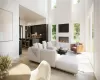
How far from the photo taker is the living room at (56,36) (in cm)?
324

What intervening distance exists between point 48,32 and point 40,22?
1503mm

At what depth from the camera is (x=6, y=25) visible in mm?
4551

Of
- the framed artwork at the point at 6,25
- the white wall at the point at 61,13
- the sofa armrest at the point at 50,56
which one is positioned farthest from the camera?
the white wall at the point at 61,13

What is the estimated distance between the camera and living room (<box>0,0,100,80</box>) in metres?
3.24

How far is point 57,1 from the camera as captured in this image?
29.5ft

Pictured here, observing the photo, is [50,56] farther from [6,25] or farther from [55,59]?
[6,25]

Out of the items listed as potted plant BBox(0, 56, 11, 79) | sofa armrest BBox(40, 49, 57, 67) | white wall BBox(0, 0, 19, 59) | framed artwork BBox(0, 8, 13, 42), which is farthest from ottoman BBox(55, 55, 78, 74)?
framed artwork BBox(0, 8, 13, 42)

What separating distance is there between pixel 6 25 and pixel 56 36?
5.41 metres

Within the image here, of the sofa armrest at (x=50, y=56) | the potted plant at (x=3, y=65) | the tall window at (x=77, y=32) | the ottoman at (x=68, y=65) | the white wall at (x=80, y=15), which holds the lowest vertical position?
the ottoman at (x=68, y=65)

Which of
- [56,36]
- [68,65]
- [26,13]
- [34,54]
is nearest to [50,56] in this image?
[68,65]

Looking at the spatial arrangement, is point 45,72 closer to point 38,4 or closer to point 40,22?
point 38,4

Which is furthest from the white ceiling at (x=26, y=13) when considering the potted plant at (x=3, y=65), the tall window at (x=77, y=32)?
the potted plant at (x=3, y=65)

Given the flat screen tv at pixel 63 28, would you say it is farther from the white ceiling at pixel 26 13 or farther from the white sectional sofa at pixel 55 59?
the white sectional sofa at pixel 55 59

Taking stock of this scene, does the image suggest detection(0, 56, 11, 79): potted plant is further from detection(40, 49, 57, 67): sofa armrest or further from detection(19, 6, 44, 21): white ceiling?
detection(19, 6, 44, 21): white ceiling
